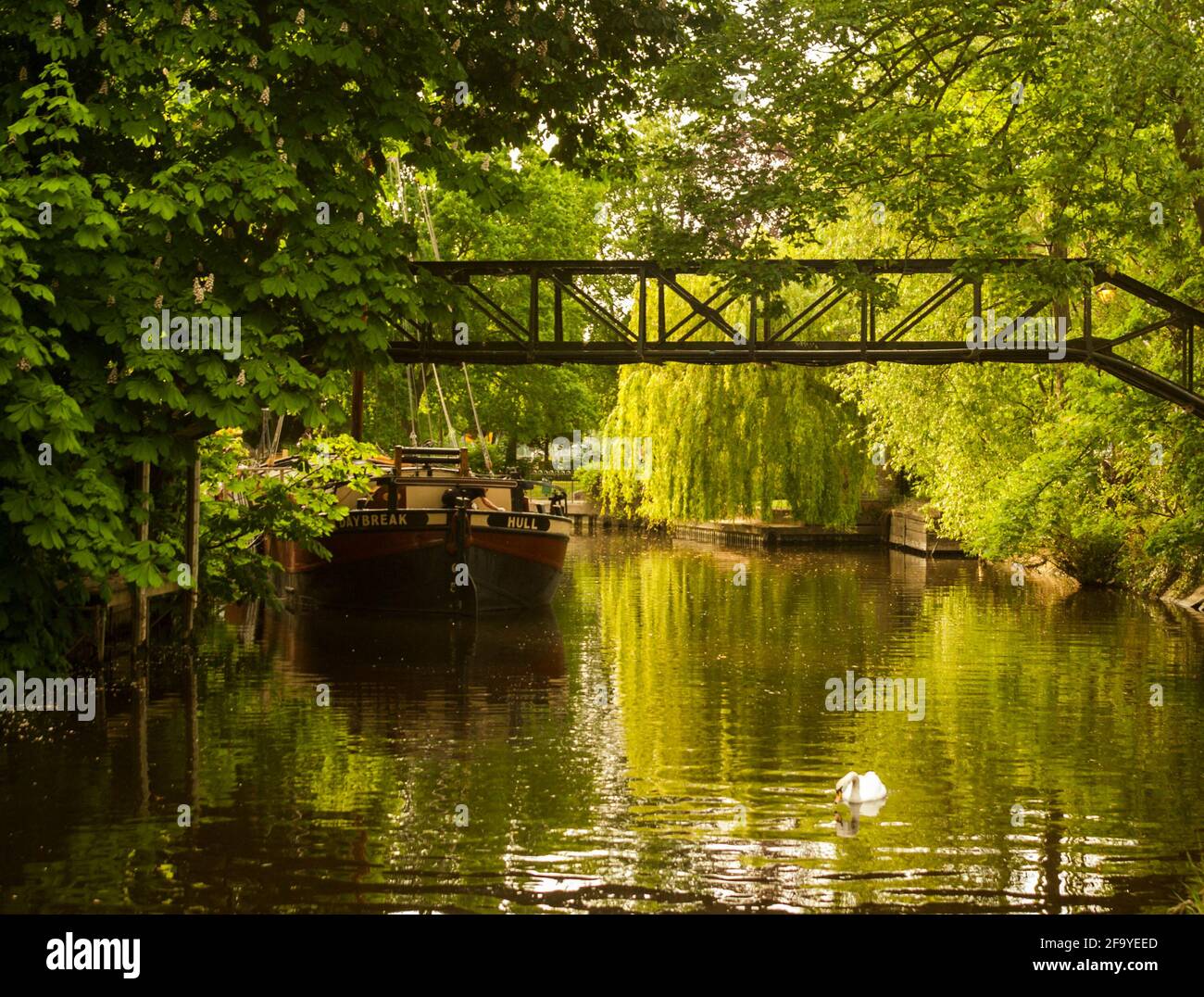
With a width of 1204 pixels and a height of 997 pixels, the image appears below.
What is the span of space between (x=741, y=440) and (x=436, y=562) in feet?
58.2

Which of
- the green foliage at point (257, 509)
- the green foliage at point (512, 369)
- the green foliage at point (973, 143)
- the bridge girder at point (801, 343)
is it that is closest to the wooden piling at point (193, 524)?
the green foliage at point (257, 509)

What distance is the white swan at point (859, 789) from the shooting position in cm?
1295

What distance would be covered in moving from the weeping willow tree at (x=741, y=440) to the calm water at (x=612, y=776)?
19.3 metres

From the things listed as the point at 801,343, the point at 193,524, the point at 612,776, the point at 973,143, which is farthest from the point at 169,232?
the point at 973,143

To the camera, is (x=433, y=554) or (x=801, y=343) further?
(x=433, y=554)

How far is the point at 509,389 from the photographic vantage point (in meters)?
52.4

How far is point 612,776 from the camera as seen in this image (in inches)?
566

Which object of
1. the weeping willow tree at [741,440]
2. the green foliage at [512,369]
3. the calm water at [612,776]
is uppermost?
the green foliage at [512,369]

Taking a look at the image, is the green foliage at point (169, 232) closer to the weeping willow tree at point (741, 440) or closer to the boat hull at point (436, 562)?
the boat hull at point (436, 562)

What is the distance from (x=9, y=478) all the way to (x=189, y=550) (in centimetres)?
660

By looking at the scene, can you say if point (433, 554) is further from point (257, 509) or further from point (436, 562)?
point (257, 509)

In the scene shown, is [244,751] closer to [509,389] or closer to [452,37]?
[452,37]

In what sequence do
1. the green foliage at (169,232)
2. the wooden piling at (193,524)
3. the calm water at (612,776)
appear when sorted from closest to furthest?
the calm water at (612,776)
the green foliage at (169,232)
the wooden piling at (193,524)
